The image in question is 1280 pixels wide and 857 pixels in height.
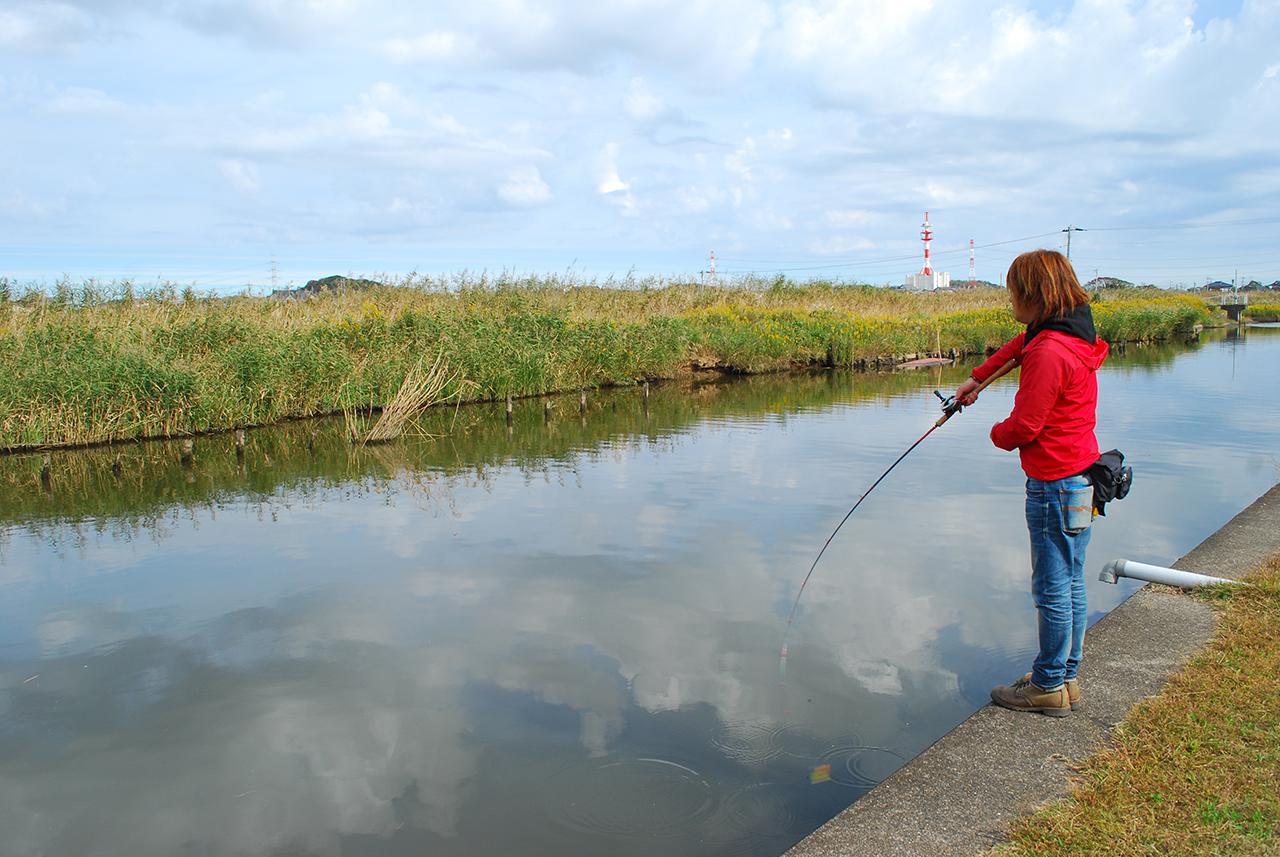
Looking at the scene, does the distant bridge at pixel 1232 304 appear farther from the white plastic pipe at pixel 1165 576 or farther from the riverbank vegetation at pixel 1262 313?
the white plastic pipe at pixel 1165 576

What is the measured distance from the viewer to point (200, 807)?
4562 millimetres

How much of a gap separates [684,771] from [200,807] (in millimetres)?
2182

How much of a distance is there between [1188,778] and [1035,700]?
0.77 metres

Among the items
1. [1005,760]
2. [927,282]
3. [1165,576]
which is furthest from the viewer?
[927,282]

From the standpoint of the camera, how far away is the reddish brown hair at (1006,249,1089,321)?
3975mm

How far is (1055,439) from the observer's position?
13.4 ft

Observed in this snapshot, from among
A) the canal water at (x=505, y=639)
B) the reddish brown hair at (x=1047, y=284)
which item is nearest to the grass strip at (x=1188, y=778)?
the canal water at (x=505, y=639)

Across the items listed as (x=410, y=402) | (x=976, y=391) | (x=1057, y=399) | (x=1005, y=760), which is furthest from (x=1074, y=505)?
(x=410, y=402)

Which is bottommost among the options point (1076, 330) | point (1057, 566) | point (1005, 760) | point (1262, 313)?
point (1005, 760)

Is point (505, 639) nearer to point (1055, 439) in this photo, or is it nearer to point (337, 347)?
point (1055, 439)

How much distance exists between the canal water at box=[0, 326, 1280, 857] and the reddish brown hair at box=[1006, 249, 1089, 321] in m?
2.17

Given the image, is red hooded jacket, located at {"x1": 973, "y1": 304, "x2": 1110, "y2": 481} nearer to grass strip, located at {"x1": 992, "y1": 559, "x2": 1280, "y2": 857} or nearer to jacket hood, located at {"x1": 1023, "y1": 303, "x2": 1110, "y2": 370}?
jacket hood, located at {"x1": 1023, "y1": 303, "x2": 1110, "y2": 370}

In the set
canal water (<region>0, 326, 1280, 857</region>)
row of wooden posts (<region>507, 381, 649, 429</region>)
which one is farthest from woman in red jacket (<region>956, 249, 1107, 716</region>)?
row of wooden posts (<region>507, 381, 649, 429</region>)

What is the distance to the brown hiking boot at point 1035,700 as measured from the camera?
4.18 metres
